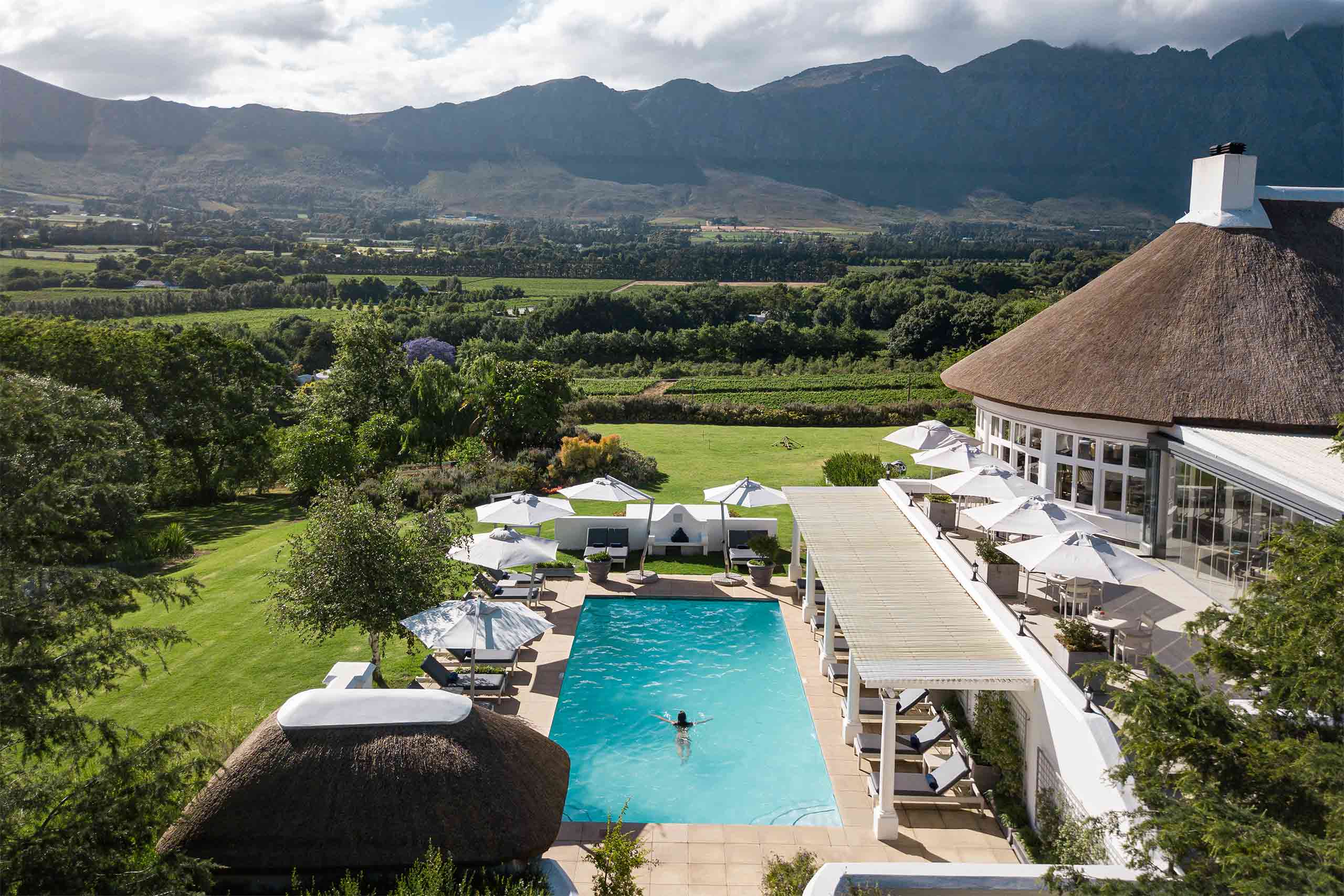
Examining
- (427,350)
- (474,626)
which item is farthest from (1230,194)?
(427,350)

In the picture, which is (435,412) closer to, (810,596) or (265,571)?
(265,571)

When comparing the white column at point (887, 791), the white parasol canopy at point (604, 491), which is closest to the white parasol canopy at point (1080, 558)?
the white column at point (887, 791)

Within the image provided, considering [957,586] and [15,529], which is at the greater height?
[15,529]

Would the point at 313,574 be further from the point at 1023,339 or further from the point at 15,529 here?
the point at 1023,339

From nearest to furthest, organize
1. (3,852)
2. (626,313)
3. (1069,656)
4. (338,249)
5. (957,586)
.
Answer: (3,852) → (1069,656) → (957,586) → (626,313) → (338,249)

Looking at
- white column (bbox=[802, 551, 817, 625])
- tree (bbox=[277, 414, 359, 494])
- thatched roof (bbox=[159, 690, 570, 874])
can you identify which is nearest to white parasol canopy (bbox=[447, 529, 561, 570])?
white column (bbox=[802, 551, 817, 625])

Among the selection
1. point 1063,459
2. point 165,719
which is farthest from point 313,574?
point 1063,459
